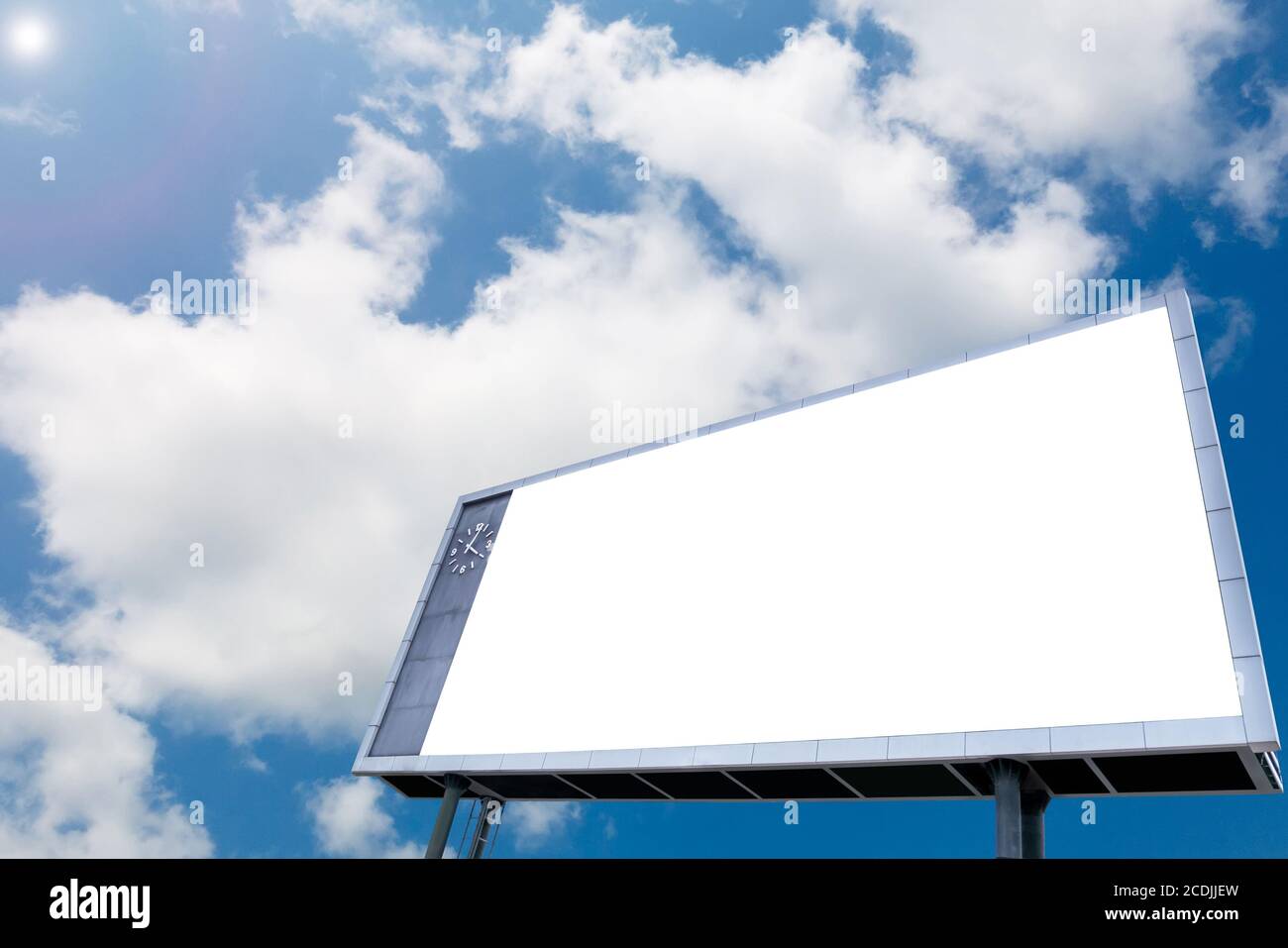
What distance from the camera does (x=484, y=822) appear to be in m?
26.6

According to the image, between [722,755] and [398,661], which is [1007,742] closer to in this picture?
[722,755]

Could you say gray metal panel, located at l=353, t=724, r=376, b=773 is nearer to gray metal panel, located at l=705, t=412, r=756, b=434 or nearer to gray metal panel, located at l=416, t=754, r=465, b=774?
gray metal panel, located at l=416, t=754, r=465, b=774

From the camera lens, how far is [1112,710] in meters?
15.8

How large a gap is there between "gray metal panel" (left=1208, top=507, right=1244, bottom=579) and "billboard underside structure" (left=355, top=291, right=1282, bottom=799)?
4cm

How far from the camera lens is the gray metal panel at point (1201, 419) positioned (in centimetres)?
1752

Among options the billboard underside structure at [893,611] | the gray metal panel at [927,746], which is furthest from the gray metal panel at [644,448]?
the gray metal panel at [927,746]

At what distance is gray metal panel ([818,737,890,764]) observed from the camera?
17984 millimetres

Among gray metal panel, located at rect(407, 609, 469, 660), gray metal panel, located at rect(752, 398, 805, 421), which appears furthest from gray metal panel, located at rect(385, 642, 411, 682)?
gray metal panel, located at rect(752, 398, 805, 421)

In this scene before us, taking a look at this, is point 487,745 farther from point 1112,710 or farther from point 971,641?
point 1112,710

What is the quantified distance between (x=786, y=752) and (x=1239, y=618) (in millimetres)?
8871

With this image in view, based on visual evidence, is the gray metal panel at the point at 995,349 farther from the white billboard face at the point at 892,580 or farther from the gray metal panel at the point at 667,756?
the gray metal panel at the point at 667,756

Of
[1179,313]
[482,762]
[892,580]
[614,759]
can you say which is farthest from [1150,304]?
[482,762]
